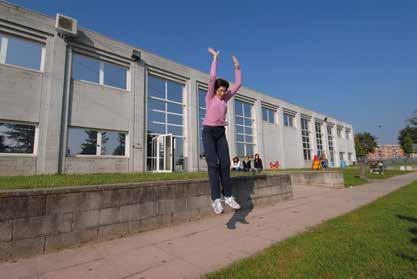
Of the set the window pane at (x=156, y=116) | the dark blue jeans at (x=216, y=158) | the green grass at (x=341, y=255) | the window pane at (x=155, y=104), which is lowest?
the green grass at (x=341, y=255)

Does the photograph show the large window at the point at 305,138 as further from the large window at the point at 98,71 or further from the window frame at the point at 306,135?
the large window at the point at 98,71

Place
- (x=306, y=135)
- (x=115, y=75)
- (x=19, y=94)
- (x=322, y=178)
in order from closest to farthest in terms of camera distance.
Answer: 1. (x=19, y=94)
2. (x=322, y=178)
3. (x=115, y=75)
4. (x=306, y=135)

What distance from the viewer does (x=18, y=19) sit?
10.7 meters

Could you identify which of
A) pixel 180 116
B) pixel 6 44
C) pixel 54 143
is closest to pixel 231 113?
pixel 180 116

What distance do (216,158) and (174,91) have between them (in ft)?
49.0

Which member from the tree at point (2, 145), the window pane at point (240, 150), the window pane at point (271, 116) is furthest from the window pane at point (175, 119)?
the window pane at point (271, 116)

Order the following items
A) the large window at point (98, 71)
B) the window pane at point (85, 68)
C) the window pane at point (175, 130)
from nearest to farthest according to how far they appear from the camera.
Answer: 1. the window pane at point (85, 68)
2. the large window at point (98, 71)
3. the window pane at point (175, 130)

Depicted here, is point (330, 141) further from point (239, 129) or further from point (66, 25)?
point (66, 25)

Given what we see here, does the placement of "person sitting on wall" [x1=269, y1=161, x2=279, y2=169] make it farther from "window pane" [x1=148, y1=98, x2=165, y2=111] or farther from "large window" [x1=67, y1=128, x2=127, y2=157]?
"large window" [x1=67, y1=128, x2=127, y2=157]

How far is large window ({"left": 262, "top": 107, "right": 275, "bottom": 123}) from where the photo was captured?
2636cm

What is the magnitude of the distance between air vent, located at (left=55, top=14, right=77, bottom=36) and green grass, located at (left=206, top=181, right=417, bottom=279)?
43.9 feet

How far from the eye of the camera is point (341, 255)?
308 cm

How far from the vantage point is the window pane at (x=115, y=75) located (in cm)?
1386

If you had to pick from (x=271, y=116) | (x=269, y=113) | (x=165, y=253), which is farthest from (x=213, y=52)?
(x=271, y=116)
